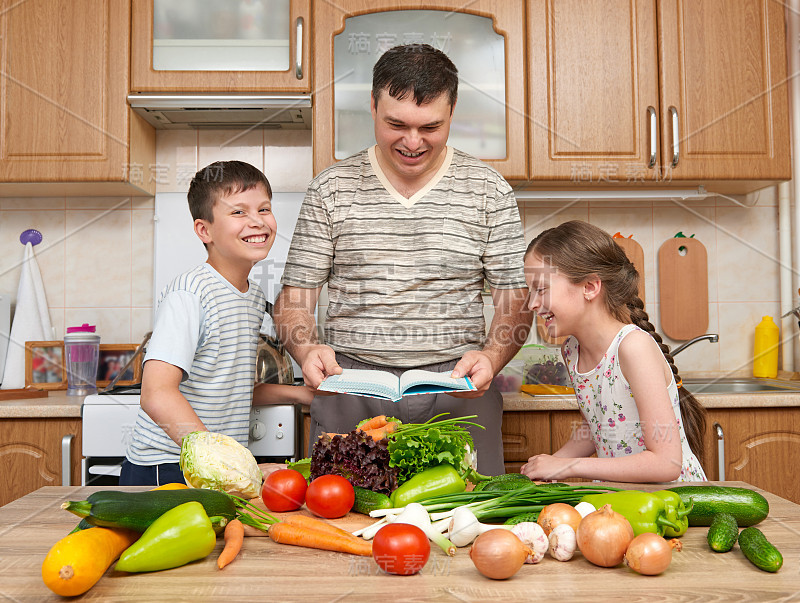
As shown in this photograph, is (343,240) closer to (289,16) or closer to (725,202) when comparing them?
(289,16)

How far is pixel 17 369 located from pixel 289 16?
60.3 inches

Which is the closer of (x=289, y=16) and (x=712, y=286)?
(x=289, y=16)

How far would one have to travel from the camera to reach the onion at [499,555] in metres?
0.75

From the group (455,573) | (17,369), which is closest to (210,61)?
(17,369)

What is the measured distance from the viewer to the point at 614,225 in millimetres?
2684

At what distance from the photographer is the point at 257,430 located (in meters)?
1.96

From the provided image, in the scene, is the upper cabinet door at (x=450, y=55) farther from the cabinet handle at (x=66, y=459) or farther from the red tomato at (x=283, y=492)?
A: the red tomato at (x=283, y=492)

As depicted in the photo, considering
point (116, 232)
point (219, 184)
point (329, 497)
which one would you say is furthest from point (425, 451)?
point (116, 232)

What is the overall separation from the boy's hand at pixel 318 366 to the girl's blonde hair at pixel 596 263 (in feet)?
1.71

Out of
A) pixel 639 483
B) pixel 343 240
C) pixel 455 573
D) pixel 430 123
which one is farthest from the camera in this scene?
pixel 343 240

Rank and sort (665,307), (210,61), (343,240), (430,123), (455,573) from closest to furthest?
(455,573) → (430,123) → (343,240) → (210,61) → (665,307)

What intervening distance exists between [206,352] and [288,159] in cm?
124

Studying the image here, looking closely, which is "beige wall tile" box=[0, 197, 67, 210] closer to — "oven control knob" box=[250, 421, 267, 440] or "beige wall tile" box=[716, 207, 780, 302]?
"oven control knob" box=[250, 421, 267, 440]

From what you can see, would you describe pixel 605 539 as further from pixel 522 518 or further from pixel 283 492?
pixel 283 492
